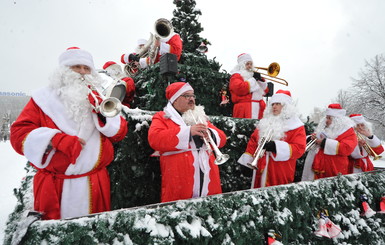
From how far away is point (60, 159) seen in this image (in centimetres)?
210

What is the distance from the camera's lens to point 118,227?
172cm

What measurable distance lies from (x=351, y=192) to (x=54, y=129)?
3509 millimetres

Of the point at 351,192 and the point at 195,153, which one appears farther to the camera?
the point at 351,192

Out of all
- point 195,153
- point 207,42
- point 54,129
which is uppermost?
point 207,42

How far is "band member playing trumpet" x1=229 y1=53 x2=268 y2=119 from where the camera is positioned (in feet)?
17.8

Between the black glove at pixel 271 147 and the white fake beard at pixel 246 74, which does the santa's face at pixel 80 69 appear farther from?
the white fake beard at pixel 246 74

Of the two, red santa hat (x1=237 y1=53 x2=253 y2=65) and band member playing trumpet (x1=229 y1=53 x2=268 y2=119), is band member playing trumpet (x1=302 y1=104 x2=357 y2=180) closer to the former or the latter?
band member playing trumpet (x1=229 y1=53 x2=268 y2=119)

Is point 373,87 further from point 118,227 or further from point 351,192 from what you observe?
point 118,227

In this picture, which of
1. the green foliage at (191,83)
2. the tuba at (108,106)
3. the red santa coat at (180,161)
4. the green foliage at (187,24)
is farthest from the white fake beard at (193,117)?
the green foliage at (187,24)

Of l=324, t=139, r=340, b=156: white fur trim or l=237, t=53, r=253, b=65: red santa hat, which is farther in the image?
l=237, t=53, r=253, b=65: red santa hat

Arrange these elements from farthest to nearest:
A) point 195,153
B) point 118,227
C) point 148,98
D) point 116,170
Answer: point 148,98
point 116,170
point 195,153
point 118,227

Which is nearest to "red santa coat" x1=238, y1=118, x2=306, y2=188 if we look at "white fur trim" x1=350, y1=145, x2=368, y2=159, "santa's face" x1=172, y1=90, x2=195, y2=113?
"santa's face" x1=172, y1=90, x2=195, y2=113

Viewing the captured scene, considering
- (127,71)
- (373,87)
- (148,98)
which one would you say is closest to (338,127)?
(148,98)

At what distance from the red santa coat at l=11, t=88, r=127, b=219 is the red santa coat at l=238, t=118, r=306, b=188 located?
88.9 inches
